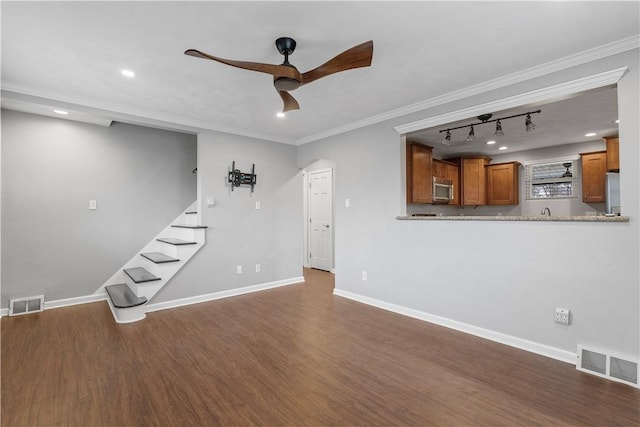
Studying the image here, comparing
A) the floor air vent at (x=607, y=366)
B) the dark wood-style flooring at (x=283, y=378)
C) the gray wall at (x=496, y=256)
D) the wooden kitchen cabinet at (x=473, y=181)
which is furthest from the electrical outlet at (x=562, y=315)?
the wooden kitchen cabinet at (x=473, y=181)

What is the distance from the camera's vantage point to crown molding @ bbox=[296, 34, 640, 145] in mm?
2286

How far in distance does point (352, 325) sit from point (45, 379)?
265cm

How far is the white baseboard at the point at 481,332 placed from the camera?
8.43 ft

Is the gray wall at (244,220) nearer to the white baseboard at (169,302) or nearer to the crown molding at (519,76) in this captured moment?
the white baseboard at (169,302)

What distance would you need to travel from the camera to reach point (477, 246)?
310 cm

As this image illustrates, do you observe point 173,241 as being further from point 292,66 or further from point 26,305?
point 292,66

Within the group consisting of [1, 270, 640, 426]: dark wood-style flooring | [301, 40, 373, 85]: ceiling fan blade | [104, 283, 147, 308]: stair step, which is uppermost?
[301, 40, 373, 85]: ceiling fan blade

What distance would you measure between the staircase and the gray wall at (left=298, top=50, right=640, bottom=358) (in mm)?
2163

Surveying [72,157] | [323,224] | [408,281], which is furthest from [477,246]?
[72,157]

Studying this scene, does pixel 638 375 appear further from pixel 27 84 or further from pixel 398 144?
pixel 27 84

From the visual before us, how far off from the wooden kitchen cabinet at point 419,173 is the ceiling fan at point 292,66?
2877 mm

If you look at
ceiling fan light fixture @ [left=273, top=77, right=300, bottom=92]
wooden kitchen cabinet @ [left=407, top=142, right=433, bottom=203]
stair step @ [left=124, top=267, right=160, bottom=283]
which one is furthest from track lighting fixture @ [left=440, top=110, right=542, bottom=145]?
stair step @ [left=124, top=267, right=160, bottom=283]

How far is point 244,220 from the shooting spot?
187 inches

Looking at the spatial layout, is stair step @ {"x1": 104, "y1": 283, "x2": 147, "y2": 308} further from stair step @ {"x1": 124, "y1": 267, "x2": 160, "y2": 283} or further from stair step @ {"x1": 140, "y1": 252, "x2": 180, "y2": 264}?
stair step @ {"x1": 140, "y1": 252, "x2": 180, "y2": 264}
